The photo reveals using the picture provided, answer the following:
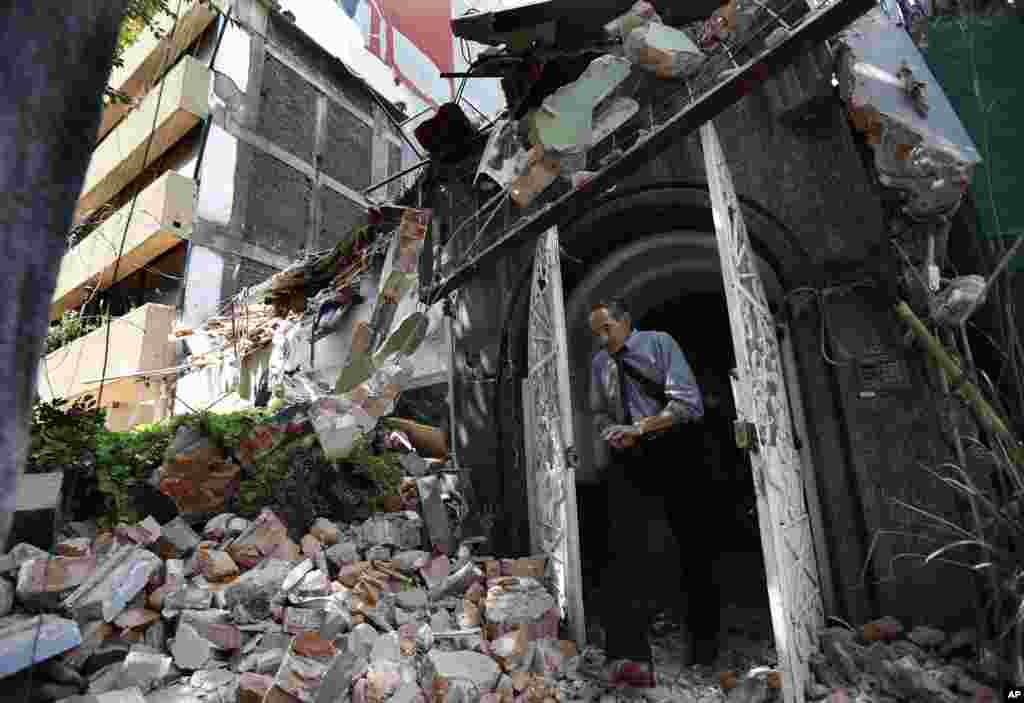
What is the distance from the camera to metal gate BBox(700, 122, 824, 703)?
2.66 m

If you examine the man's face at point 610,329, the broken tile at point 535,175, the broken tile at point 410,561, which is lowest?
the broken tile at point 410,561

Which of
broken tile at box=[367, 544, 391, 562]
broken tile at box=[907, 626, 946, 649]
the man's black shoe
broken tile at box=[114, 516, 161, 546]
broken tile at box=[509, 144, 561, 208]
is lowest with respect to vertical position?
the man's black shoe

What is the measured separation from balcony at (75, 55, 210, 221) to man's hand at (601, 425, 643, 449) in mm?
12861

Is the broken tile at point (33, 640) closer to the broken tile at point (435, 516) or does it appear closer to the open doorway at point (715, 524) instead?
the broken tile at point (435, 516)

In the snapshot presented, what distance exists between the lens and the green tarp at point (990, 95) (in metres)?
3.93

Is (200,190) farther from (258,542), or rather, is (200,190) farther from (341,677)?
(341,677)

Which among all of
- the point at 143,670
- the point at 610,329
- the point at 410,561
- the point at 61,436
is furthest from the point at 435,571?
the point at 61,436

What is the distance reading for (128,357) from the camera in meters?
10.9

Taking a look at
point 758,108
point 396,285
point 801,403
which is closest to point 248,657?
point 396,285

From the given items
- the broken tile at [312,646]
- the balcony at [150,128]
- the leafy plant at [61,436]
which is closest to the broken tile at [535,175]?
the broken tile at [312,646]

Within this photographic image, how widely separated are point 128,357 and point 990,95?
44.0 feet

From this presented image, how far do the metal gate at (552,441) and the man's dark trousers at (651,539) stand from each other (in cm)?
37

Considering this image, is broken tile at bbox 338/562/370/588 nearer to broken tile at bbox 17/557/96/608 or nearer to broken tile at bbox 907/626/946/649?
broken tile at bbox 17/557/96/608

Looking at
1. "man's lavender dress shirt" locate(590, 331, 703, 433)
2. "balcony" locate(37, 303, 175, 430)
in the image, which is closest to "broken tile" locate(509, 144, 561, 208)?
"man's lavender dress shirt" locate(590, 331, 703, 433)
